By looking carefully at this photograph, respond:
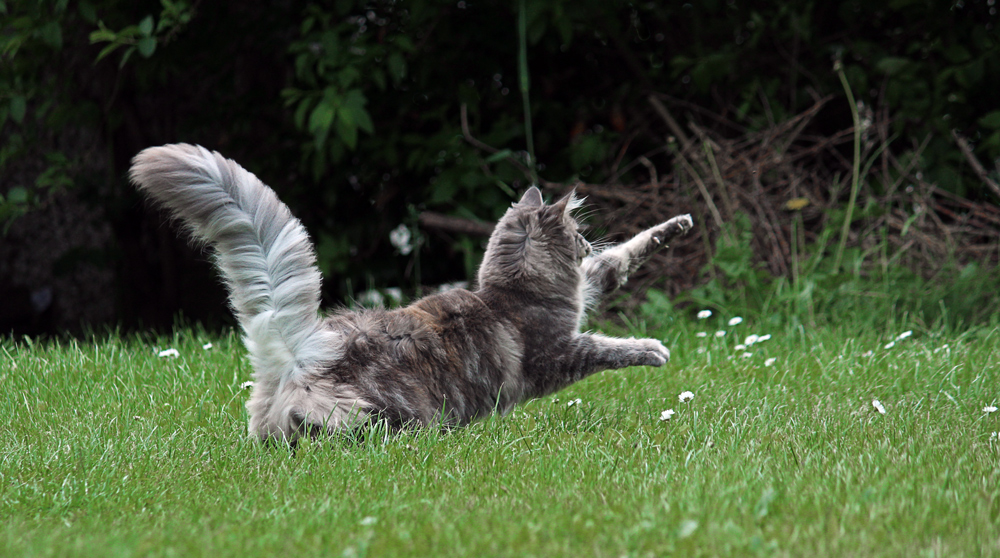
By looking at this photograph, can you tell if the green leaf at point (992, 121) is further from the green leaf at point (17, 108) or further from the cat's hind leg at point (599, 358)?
the green leaf at point (17, 108)

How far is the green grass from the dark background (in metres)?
1.79

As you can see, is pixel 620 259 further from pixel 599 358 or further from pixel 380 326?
pixel 380 326

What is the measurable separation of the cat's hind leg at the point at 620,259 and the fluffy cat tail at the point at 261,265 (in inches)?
56.5

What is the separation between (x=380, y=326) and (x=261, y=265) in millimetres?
492

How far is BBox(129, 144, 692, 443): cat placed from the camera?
9.19 feet

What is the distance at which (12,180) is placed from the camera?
23.4 feet

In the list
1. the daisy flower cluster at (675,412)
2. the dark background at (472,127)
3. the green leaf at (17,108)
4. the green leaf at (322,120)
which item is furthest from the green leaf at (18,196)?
the daisy flower cluster at (675,412)

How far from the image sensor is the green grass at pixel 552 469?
80.9 inches

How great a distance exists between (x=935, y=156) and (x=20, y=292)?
7.20 m

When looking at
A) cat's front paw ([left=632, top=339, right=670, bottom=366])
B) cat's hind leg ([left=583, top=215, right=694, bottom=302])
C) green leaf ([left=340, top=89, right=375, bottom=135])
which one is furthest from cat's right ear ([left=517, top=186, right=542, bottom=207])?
green leaf ([left=340, top=89, right=375, bottom=135])

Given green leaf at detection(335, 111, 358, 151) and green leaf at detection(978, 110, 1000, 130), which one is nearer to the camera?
green leaf at detection(335, 111, 358, 151)

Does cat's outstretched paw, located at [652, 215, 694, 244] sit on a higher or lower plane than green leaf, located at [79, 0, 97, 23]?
lower

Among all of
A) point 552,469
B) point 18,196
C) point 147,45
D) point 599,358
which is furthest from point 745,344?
point 18,196

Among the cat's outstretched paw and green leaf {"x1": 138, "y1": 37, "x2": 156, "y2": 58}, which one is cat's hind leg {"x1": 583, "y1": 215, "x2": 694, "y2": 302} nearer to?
the cat's outstretched paw
